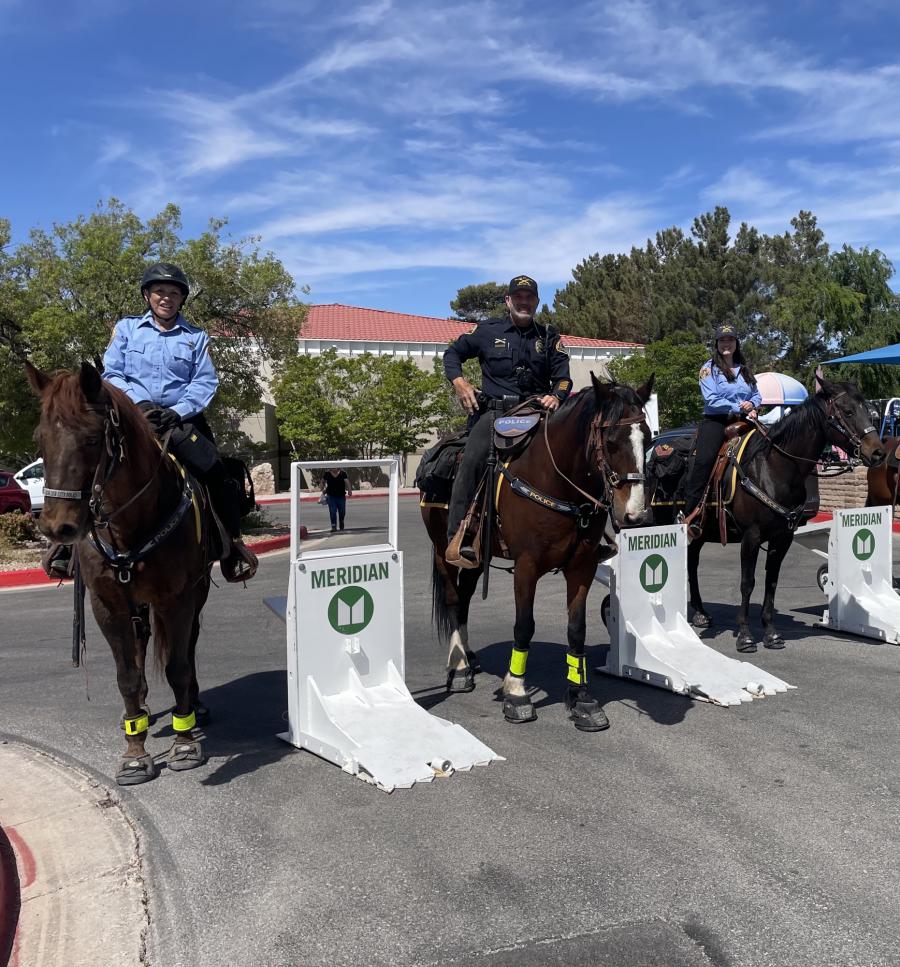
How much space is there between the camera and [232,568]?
5.88m

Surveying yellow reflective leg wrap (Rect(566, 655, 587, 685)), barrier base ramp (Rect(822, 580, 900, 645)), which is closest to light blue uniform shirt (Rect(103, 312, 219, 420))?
yellow reflective leg wrap (Rect(566, 655, 587, 685))

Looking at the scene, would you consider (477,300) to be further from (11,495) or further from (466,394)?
(466,394)

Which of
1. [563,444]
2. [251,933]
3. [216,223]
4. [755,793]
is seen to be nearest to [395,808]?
[251,933]

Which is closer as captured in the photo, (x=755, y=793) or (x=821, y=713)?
(x=755, y=793)

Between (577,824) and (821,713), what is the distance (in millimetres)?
2724

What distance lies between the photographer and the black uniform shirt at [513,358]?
675 centimetres

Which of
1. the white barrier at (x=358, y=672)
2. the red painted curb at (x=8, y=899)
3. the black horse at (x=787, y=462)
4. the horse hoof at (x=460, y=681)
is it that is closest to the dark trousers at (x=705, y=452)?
the black horse at (x=787, y=462)

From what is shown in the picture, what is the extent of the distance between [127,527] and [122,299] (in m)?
14.8

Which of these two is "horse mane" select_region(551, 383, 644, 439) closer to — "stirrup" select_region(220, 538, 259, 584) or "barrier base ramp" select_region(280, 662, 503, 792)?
"barrier base ramp" select_region(280, 662, 503, 792)

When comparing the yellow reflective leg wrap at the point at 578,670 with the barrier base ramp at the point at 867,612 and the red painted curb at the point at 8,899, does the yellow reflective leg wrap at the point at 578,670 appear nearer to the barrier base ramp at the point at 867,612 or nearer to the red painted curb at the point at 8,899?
the red painted curb at the point at 8,899

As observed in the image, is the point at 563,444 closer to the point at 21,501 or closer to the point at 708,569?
the point at 708,569

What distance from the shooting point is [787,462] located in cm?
835

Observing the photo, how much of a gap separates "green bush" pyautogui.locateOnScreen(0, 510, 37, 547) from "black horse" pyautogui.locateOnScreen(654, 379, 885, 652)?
13.5 meters

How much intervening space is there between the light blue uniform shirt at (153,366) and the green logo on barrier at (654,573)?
3.91 metres
